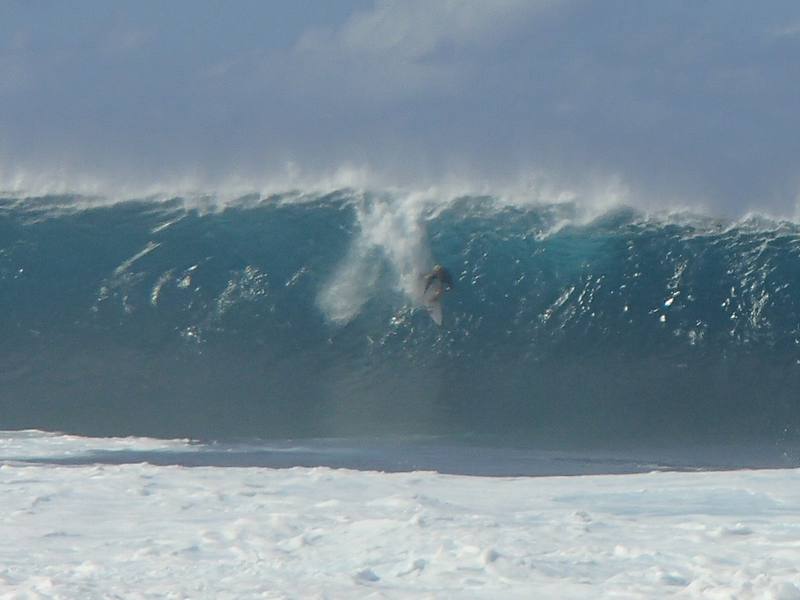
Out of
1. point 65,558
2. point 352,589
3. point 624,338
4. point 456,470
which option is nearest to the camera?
point 352,589

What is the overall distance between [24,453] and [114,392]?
238 cm

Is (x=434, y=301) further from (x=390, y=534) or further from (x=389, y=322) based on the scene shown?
(x=390, y=534)

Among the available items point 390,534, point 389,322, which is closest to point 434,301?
point 389,322

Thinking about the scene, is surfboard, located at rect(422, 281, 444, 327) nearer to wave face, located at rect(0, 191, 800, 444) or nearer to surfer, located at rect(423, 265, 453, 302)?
surfer, located at rect(423, 265, 453, 302)

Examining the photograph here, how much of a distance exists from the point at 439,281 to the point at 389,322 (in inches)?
37.8

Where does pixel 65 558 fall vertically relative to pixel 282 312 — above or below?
below

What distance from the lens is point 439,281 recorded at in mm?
12383

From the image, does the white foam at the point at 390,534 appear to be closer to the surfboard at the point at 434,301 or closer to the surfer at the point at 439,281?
the surfboard at the point at 434,301

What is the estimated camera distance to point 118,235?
43.6ft

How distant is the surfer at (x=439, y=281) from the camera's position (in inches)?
483

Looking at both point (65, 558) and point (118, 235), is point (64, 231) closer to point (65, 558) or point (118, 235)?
point (118, 235)

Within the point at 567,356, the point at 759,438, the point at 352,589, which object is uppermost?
the point at 567,356

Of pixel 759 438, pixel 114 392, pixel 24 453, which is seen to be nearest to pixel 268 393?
pixel 114 392

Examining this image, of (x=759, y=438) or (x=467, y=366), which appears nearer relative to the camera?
(x=759, y=438)
